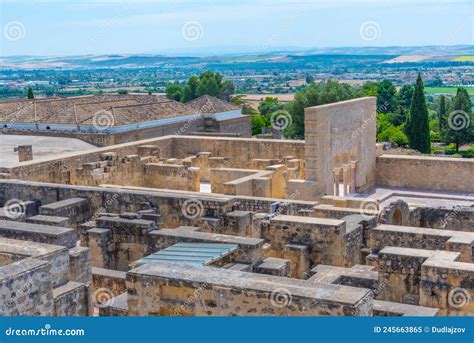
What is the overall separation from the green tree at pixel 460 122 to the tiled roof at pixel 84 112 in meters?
32.6

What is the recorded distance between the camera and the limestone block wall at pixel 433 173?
59.8 feet

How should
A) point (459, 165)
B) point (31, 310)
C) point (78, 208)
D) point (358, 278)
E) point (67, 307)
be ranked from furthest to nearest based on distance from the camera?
point (459, 165), point (78, 208), point (358, 278), point (67, 307), point (31, 310)

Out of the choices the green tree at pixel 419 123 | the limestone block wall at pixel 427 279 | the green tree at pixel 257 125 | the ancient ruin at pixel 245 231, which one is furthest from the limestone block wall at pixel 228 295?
the green tree at pixel 257 125

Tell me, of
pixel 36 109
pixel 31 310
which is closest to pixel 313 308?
pixel 31 310

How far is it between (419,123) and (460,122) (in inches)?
701

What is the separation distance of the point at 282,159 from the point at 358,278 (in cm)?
1083

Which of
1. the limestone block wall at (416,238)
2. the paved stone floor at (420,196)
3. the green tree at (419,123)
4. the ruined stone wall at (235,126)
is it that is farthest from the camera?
the green tree at (419,123)

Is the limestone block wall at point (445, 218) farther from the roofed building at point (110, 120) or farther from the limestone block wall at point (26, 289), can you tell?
the roofed building at point (110, 120)

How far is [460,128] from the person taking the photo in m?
58.0

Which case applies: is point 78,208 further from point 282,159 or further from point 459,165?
point 459,165

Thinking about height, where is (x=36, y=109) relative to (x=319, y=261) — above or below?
above

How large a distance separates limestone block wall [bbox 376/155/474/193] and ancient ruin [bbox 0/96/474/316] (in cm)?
4

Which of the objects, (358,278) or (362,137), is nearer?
(358,278)

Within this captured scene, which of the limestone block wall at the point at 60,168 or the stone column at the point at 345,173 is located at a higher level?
the limestone block wall at the point at 60,168
